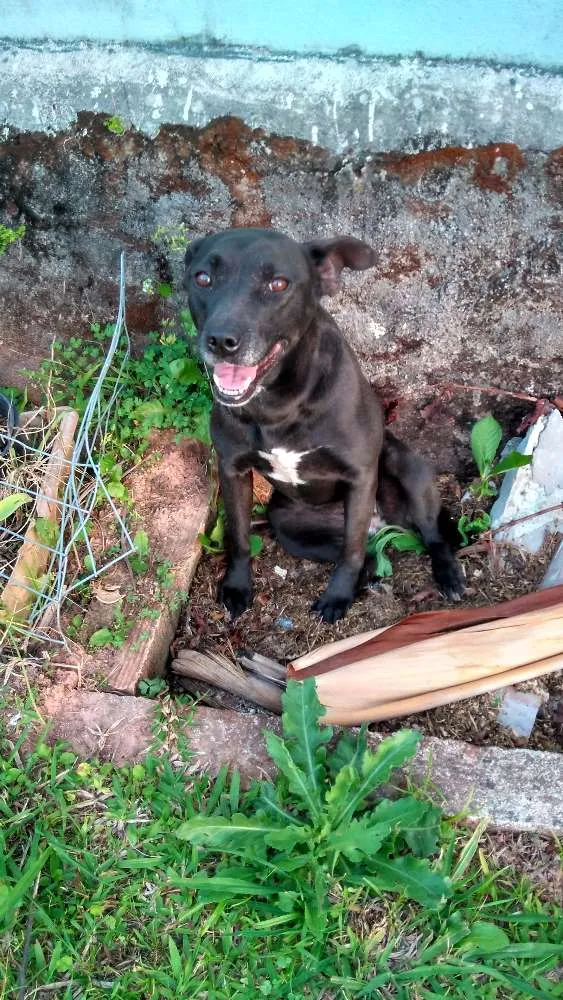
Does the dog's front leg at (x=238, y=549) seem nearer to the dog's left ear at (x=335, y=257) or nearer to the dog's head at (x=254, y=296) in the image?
the dog's head at (x=254, y=296)

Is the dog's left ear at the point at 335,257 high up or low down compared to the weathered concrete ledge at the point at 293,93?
down

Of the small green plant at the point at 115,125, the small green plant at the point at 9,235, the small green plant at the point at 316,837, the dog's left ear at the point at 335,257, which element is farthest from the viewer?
the small green plant at the point at 9,235

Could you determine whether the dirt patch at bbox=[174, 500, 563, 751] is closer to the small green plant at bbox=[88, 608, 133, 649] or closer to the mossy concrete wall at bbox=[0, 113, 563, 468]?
the small green plant at bbox=[88, 608, 133, 649]

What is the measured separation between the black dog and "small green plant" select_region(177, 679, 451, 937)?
935 mm

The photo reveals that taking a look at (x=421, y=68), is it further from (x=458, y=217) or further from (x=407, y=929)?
(x=407, y=929)

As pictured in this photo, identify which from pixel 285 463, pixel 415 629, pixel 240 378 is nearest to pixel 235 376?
pixel 240 378

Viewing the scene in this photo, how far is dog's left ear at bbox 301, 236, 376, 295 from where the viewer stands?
98.5 inches

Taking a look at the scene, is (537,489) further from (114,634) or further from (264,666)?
(114,634)

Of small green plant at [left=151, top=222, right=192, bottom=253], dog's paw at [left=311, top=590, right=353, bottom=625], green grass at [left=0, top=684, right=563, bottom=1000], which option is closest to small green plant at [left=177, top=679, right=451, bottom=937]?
green grass at [left=0, top=684, right=563, bottom=1000]

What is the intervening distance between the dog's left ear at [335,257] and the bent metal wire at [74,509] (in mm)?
948

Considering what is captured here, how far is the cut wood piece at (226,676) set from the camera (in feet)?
9.44

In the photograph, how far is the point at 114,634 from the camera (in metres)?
2.74

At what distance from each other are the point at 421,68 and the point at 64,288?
172cm

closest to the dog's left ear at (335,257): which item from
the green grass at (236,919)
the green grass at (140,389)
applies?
the green grass at (140,389)
